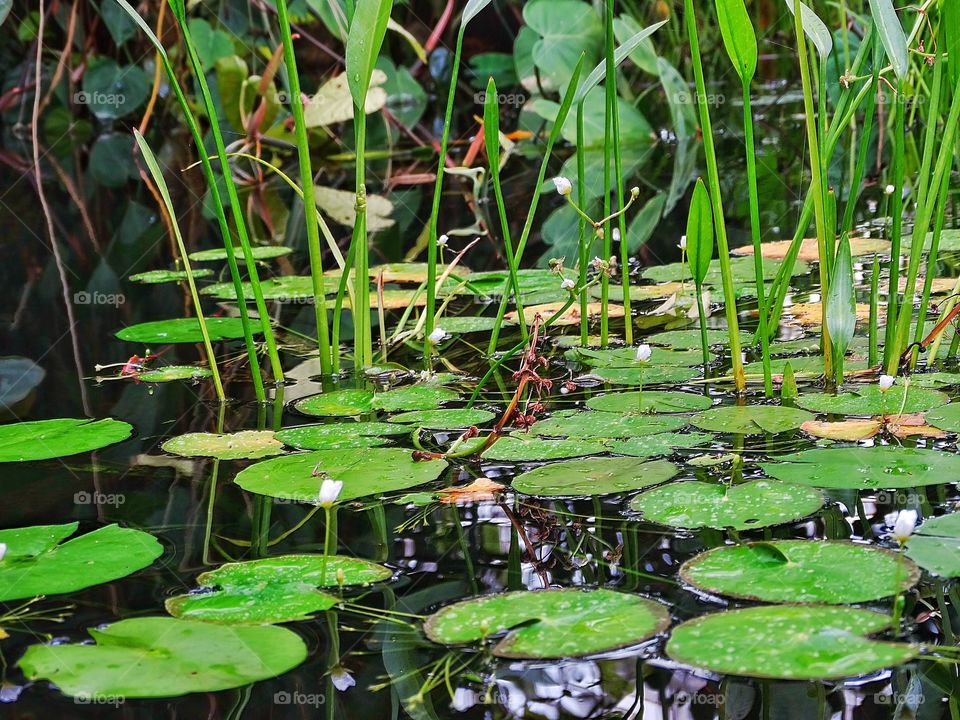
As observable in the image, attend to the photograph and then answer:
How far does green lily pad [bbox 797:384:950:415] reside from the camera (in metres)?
1.36

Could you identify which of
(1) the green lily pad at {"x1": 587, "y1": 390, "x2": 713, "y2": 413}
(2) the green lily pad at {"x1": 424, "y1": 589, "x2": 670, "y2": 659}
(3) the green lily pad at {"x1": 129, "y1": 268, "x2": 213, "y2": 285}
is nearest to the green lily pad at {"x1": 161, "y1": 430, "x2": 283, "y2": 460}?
(1) the green lily pad at {"x1": 587, "y1": 390, "x2": 713, "y2": 413}

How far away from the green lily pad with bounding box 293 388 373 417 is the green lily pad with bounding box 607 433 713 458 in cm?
40

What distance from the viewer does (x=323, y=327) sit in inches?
66.1

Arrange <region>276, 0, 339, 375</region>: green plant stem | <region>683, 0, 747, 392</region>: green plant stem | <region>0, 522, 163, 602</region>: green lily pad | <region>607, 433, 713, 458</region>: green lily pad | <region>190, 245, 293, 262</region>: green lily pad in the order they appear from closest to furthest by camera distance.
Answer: <region>0, 522, 163, 602</region>: green lily pad < <region>607, 433, 713, 458</region>: green lily pad < <region>683, 0, 747, 392</region>: green plant stem < <region>276, 0, 339, 375</region>: green plant stem < <region>190, 245, 293, 262</region>: green lily pad

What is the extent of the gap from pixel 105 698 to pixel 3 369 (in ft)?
4.13

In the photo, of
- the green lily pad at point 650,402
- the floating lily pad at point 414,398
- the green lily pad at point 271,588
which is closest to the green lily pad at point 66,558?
the green lily pad at point 271,588

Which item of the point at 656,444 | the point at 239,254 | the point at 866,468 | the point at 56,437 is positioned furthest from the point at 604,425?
the point at 239,254

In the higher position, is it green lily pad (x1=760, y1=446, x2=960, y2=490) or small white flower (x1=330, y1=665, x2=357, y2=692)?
green lily pad (x1=760, y1=446, x2=960, y2=490)

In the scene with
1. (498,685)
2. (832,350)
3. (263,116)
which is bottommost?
(498,685)

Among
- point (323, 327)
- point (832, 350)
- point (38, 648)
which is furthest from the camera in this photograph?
point (323, 327)

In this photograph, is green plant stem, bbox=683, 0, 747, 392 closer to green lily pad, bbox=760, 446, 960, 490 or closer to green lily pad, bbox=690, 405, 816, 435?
green lily pad, bbox=690, 405, 816, 435

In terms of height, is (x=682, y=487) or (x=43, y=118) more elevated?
(x=43, y=118)

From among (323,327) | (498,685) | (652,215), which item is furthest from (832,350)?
(652,215)

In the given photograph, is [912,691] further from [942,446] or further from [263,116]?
[263,116]
